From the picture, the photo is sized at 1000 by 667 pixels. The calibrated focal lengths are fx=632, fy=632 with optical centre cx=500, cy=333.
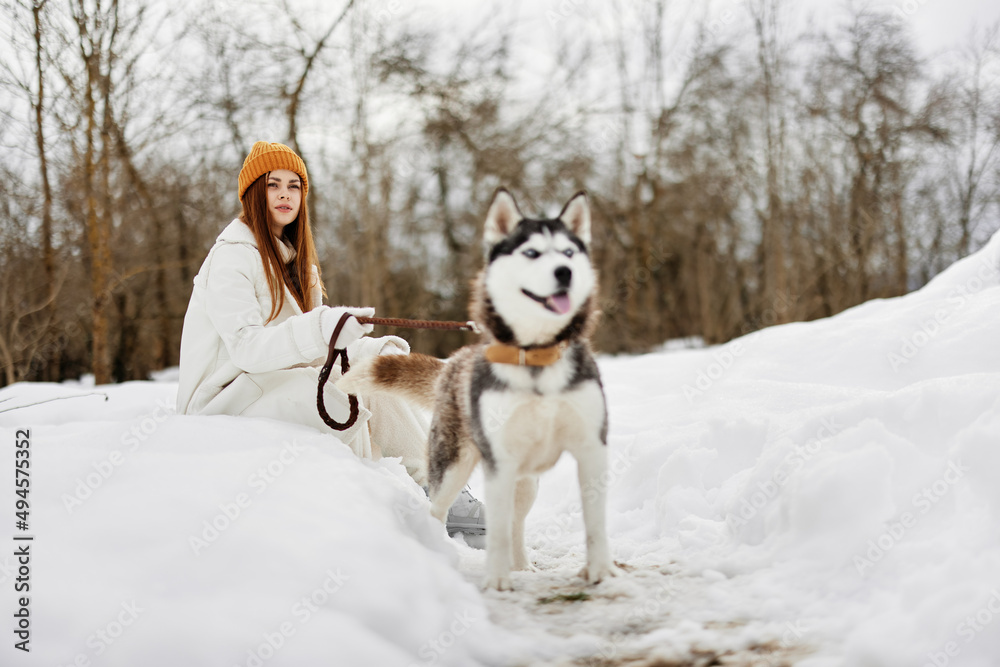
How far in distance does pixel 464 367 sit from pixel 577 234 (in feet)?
2.38

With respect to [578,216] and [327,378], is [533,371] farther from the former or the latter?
[327,378]

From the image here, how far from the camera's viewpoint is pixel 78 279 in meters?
8.63

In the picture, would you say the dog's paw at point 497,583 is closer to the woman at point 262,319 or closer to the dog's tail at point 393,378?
the dog's tail at point 393,378

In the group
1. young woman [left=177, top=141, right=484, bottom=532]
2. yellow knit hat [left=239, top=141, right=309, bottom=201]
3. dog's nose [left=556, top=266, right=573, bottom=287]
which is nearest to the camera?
dog's nose [left=556, top=266, right=573, bottom=287]

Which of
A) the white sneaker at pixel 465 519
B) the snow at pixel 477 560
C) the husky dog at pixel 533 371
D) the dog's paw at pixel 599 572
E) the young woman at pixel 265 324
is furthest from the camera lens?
the white sneaker at pixel 465 519

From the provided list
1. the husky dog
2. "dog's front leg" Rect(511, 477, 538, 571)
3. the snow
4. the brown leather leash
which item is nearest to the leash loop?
the brown leather leash

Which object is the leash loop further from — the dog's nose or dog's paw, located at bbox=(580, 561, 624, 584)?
dog's paw, located at bbox=(580, 561, 624, 584)

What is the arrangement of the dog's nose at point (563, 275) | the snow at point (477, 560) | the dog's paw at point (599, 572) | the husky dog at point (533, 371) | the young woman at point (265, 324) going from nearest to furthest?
the snow at point (477, 560)
the dog's nose at point (563, 275)
the husky dog at point (533, 371)
the dog's paw at point (599, 572)
the young woman at point (265, 324)

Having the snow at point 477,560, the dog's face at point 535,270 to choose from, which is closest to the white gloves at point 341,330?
the snow at point 477,560

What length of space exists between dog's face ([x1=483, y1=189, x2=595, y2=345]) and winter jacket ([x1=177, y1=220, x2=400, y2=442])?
102 centimetres

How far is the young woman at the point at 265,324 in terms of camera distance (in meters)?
Result: 2.83

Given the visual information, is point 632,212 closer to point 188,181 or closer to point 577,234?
point 188,181

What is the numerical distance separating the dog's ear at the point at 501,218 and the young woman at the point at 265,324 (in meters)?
0.75

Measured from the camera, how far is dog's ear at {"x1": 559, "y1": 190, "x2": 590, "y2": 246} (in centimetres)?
245
